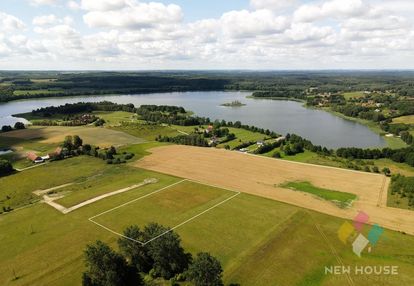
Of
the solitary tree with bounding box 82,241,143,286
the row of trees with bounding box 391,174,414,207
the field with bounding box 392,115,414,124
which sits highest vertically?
the solitary tree with bounding box 82,241,143,286

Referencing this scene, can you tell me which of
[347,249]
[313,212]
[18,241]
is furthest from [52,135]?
[347,249]

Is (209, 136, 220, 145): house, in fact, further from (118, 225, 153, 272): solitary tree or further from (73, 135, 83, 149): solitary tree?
(118, 225, 153, 272): solitary tree

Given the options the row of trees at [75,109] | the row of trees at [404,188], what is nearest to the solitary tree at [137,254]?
the row of trees at [404,188]

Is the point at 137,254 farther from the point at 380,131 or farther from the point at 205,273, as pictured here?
the point at 380,131

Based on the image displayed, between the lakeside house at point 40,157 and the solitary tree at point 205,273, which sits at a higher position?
the solitary tree at point 205,273

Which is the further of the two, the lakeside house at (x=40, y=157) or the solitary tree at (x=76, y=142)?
the solitary tree at (x=76, y=142)

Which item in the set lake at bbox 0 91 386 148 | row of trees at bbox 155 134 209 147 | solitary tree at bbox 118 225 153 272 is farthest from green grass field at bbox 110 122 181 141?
solitary tree at bbox 118 225 153 272

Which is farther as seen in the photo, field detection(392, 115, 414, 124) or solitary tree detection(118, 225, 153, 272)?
field detection(392, 115, 414, 124)

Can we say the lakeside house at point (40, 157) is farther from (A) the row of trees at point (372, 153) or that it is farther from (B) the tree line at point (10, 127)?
(A) the row of trees at point (372, 153)
